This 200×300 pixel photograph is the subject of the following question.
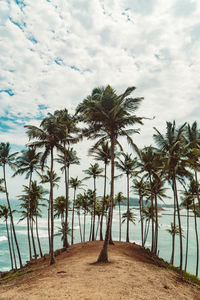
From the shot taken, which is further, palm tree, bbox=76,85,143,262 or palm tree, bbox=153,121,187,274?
palm tree, bbox=153,121,187,274

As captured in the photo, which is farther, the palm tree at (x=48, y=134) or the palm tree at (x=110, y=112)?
the palm tree at (x=48, y=134)

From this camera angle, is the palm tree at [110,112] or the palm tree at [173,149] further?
the palm tree at [173,149]

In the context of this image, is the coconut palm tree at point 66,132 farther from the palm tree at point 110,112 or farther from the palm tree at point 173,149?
the palm tree at point 173,149

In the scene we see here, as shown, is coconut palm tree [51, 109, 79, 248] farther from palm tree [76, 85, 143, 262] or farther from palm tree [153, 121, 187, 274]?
palm tree [153, 121, 187, 274]

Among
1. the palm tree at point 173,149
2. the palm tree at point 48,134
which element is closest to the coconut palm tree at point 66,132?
the palm tree at point 48,134

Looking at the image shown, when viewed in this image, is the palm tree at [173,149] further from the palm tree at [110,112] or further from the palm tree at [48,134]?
the palm tree at [48,134]

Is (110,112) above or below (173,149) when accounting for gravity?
above

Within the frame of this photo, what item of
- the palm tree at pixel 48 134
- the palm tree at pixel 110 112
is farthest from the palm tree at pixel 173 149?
the palm tree at pixel 48 134

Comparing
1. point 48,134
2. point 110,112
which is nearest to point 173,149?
point 110,112

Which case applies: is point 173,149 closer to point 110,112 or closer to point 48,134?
point 110,112

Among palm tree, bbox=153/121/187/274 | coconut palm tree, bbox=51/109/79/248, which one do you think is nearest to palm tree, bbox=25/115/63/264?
coconut palm tree, bbox=51/109/79/248

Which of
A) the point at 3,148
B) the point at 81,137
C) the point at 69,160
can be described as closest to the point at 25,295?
the point at 81,137

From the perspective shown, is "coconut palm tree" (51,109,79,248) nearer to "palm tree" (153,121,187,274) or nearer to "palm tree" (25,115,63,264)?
"palm tree" (25,115,63,264)

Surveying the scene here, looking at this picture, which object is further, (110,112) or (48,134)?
(48,134)
